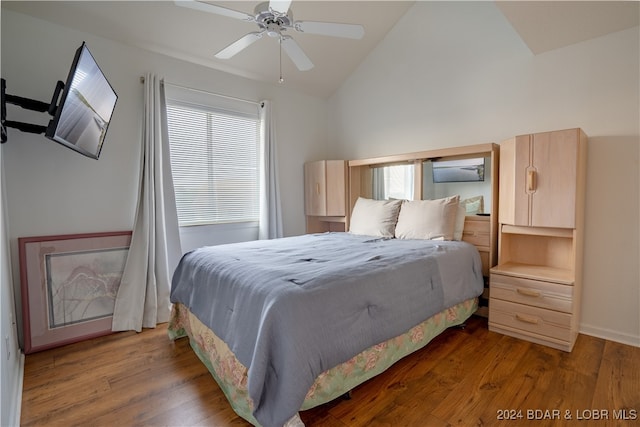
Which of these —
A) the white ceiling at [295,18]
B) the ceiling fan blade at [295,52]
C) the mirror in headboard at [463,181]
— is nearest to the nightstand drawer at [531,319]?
the mirror in headboard at [463,181]

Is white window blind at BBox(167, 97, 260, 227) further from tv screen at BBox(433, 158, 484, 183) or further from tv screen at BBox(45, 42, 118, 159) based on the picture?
tv screen at BBox(433, 158, 484, 183)

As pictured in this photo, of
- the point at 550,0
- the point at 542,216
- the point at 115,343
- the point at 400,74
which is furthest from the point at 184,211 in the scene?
→ the point at 550,0

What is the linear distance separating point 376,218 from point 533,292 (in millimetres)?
1496

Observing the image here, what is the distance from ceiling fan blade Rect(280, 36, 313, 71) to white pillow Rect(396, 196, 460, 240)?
65.8 inches

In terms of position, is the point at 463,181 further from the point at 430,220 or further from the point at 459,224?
the point at 430,220

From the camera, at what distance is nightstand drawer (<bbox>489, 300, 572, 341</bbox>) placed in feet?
7.14

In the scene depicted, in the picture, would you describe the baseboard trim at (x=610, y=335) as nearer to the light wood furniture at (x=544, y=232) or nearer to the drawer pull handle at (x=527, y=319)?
the light wood furniture at (x=544, y=232)

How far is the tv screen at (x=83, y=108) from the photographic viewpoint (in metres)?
1.76

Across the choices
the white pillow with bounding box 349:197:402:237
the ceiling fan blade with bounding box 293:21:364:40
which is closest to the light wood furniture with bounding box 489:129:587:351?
the white pillow with bounding box 349:197:402:237

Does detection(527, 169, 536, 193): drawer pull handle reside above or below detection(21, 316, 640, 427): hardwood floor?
above

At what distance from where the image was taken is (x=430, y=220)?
9.37 ft

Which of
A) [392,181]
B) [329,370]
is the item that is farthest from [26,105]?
[392,181]

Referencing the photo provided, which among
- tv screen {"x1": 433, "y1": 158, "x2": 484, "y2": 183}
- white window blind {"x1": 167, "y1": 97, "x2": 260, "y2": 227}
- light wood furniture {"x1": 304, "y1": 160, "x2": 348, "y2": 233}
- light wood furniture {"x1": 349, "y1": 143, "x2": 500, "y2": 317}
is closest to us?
light wood furniture {"x1": 349, "y1": 143, "x2": 500, "y2": 317}

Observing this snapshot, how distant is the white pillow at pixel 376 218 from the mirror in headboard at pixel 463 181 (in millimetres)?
415
